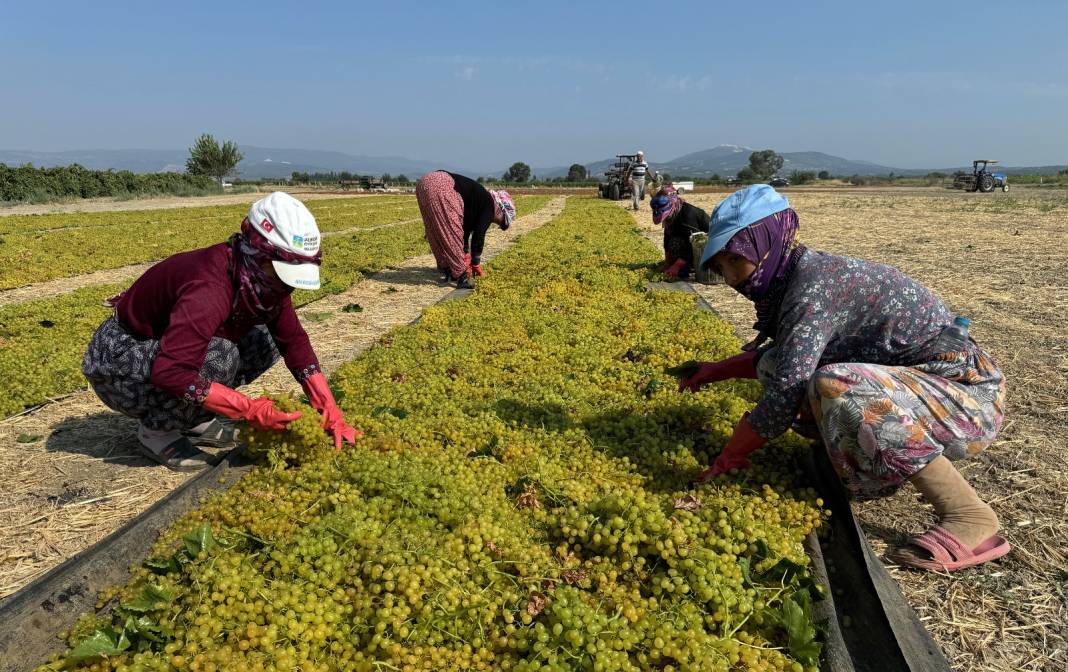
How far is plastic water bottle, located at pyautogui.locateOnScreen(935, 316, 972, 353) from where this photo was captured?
3.06 meters

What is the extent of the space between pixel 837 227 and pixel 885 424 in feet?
53.2

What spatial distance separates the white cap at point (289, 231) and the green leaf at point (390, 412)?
4.03 ft

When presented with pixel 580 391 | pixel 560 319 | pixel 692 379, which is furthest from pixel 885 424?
pixel 560 319

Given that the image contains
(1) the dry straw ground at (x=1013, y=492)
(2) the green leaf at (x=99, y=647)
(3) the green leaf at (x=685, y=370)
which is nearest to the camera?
(2) the green leaf at (x=99, y=647)

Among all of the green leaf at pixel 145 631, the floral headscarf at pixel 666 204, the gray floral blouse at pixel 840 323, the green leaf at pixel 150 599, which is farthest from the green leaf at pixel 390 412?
the floral headscarf at pixel 666 204

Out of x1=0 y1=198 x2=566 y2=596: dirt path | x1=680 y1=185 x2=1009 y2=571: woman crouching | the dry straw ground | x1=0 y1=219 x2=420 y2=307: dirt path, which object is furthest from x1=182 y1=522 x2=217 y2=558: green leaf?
x1=0 y1=219 x2=420 y2=307: dirt path

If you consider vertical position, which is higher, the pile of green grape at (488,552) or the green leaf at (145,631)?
the pile of green grape at (488,552)

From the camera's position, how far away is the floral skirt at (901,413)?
2844 mm

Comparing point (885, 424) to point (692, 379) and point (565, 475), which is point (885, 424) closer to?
point (692, 379)

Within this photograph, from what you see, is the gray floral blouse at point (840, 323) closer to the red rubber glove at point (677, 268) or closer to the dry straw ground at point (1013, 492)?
the dry straw ground at point (1013, 492)

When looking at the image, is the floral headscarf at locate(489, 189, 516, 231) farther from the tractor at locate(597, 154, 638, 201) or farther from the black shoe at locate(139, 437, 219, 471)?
the tractor at locate(597, 154, 638, 201)

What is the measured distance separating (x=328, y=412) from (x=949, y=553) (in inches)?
137

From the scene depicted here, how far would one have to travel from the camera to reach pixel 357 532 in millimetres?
2732

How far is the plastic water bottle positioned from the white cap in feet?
10.9
